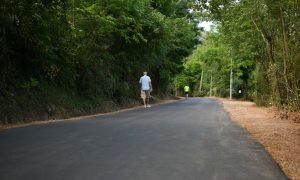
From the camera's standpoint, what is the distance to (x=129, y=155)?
734 centimetres

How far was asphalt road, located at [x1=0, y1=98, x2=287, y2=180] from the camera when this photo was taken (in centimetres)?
595

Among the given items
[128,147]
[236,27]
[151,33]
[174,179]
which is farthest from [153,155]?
[236,27]

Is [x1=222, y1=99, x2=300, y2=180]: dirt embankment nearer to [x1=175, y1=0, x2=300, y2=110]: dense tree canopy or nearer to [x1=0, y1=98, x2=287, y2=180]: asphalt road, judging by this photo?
[x1=0, y1=98, x2=287, y2=180]: asphalt road

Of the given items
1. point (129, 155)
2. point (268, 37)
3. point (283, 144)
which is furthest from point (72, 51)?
point (268, 37)

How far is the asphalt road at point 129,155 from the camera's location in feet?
19.5

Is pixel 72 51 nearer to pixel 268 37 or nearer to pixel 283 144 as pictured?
pixel 283 144

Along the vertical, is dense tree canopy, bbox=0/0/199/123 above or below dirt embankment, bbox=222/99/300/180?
above

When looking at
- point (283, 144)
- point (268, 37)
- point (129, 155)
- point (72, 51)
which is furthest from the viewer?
point (268, 37)

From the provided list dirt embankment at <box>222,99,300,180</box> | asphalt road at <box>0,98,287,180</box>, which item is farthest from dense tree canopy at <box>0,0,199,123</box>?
dirt embankment at <box>222,99,300,180</box>

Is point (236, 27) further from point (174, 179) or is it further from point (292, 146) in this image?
point (174, 179)

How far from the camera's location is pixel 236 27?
26547 mm

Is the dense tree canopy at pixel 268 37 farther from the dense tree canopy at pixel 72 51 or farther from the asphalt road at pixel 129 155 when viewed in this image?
the asphalt road at pixel 129 155

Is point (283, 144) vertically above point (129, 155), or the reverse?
point (129, 155)

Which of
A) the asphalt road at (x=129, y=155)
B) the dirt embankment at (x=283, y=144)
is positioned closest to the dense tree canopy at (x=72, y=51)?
the asphalt road at (x=129, y=155)
